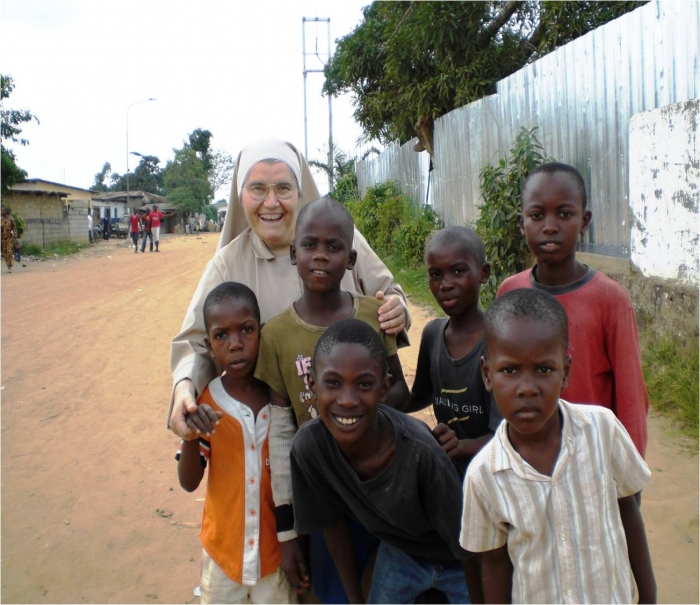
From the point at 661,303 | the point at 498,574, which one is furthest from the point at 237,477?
the point at 661,303

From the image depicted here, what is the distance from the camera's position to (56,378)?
688 cm

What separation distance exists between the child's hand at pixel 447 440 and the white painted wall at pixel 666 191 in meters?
3.27

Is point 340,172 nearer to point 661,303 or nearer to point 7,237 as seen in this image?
point 7,237

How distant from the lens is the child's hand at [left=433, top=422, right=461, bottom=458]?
1968 millimetres

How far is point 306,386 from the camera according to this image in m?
2.18

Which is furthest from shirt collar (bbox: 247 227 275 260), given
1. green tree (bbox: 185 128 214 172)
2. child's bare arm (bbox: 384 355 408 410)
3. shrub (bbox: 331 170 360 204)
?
green tree (bbox: 185 128 214 172)

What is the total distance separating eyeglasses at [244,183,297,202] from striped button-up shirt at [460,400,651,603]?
1388 millimetres

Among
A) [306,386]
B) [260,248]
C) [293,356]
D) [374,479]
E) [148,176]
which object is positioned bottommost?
[374,479]

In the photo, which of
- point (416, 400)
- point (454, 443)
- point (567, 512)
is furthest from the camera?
point (416, 400)

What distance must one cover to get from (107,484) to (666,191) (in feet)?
14.9

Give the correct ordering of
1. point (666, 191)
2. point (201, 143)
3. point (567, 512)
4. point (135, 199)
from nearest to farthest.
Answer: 1. point (567, 512)
2. point (666, 191)
3. point (135, 199)
4. point (201, 143)

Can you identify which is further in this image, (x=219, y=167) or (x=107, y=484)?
(x=219, y=167)

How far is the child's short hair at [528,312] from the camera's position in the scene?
165 centimetres

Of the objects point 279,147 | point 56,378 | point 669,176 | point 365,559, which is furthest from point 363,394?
point 56,378
